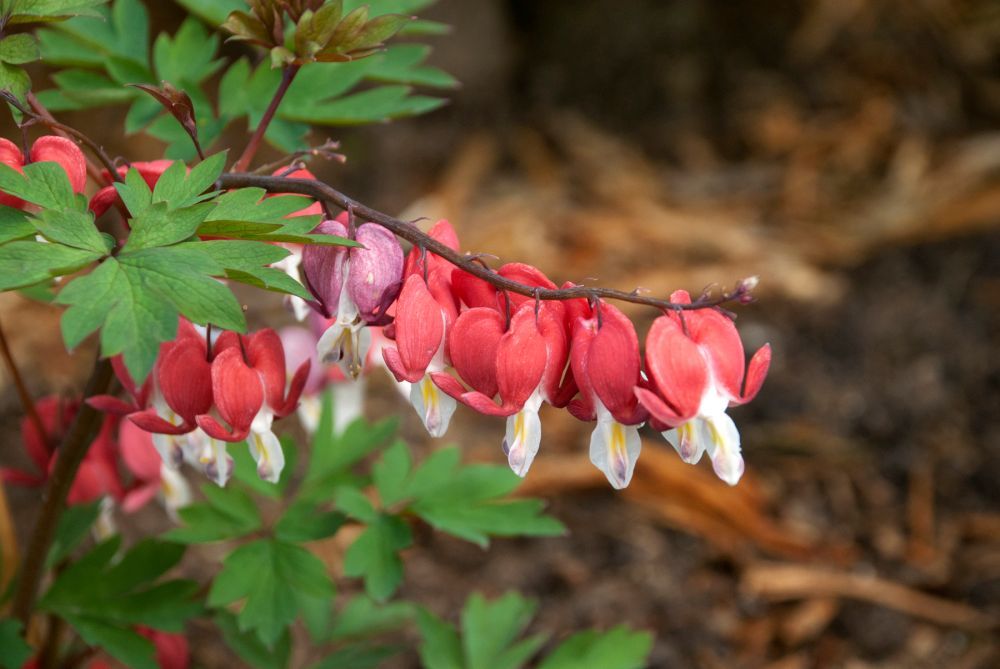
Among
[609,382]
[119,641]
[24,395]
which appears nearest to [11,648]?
[119,641]

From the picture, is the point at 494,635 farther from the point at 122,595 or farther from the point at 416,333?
the point at 416,333

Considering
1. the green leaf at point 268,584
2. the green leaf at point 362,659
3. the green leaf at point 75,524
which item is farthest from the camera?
the green leaf at point 362,659

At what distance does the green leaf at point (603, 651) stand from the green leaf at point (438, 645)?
0.47ft

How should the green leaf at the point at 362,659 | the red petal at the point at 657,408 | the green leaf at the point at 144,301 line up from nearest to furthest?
the green leaf at the point at 144,301 → the red petal at the point at 657,408 → the green leaf at the point at 362,659

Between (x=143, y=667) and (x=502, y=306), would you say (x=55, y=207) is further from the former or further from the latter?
(x=143, y=667)

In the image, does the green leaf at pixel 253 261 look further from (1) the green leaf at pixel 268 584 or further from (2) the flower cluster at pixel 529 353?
(1) the green leaf at pixel 268 584

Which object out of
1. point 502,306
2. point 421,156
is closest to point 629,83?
point 421,156

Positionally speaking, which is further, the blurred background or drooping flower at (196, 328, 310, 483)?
the blurred background

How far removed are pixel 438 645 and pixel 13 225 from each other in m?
0.94

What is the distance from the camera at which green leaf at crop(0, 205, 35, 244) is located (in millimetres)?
912

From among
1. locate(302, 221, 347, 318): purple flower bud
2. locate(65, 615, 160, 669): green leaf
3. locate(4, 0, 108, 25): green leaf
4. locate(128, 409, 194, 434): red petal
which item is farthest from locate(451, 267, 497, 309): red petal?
locate(65, 615, 160, 669): green leaf

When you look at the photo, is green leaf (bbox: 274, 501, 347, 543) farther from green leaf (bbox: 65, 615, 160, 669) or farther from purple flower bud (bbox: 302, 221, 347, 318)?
purple flower bud (bbox: 302, 221, 347, 318)

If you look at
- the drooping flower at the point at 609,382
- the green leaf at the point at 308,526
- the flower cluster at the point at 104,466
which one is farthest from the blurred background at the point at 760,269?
the drooping flower at the point at 609,382

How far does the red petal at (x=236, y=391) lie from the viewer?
1.05 metres
